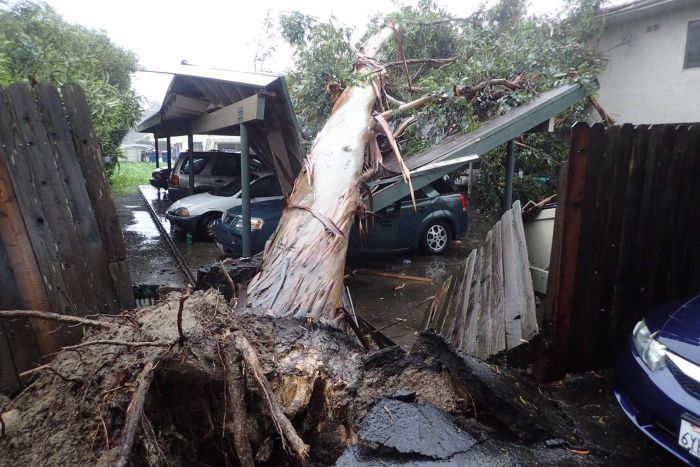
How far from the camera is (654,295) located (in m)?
Answer: 3.44

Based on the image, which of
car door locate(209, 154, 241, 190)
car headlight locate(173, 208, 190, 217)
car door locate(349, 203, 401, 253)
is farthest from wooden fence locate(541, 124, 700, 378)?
car door locate(209, 154, 241, 190)

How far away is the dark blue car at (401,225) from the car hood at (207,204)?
4.36ft

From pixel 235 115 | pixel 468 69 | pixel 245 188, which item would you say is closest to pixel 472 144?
pixel 468 69

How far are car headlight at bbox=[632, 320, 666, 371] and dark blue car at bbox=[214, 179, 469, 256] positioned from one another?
431 centimetres

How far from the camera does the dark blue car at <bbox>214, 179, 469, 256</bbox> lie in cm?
738

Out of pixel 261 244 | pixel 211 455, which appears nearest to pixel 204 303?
pixel 211 455

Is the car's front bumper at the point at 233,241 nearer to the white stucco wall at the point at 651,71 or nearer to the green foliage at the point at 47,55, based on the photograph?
the green foliage at the point at 47,55

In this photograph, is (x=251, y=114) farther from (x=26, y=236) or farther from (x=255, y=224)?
(x=26, y=236)

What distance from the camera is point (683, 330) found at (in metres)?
2.62

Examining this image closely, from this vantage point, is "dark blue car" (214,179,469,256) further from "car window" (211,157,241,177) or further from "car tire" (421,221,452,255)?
"car window" (211,157,241,177)

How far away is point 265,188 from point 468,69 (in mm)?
4615

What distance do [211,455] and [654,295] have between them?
3.46m

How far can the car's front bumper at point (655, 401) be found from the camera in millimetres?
2281

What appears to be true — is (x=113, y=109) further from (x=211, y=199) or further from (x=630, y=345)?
(x=630, y=345)
